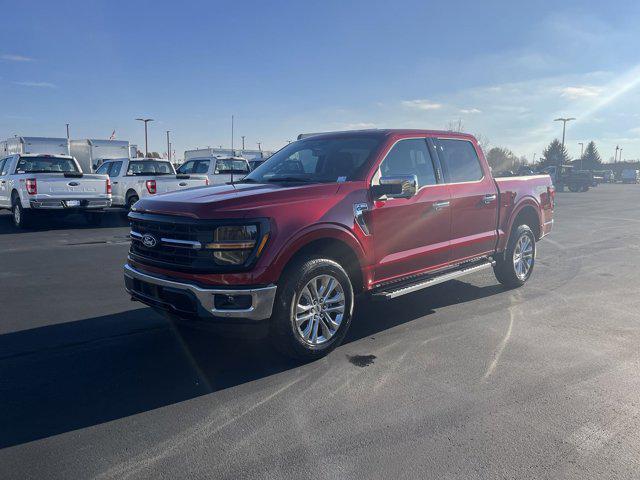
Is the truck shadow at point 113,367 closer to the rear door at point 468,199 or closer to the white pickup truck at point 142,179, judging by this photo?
the rear door at point 468,199

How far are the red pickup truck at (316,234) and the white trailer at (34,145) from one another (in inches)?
780

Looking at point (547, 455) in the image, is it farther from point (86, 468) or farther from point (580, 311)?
point (580, 311)

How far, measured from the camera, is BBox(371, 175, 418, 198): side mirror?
4609 millimetres

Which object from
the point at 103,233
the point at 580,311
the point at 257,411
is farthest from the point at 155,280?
the point at 103,233

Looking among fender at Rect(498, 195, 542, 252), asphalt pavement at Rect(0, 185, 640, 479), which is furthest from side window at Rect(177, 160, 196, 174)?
fender at Rect(498, 195, 542, 252)

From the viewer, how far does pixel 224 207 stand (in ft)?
13.2

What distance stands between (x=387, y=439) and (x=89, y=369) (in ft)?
8.20

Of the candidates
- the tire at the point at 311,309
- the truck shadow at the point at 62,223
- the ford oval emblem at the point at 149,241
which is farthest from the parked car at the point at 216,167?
the tire at the point at 311,309

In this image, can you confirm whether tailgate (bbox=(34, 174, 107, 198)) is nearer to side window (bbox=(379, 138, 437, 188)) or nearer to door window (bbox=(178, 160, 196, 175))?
door window (bbox=(178, 160, 196, 175))

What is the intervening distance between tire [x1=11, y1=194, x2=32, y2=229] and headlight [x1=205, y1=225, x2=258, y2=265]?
11209mm

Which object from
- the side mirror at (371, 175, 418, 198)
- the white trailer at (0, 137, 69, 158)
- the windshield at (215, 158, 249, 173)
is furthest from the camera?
the white trailer at (0, 137, 69, 158)

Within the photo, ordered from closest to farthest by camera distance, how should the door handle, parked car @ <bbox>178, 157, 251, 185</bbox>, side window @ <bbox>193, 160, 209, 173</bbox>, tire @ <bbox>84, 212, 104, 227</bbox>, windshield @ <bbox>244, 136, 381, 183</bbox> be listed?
windshield @ <bbox>244, 136, 381, 183</bbox>
the door handle
tire @ <bbox>84, 212, 104, 227</bbox>
parked car @ <bbox>178, 157, 251, 185</bbox>
side window @ <bbox>193, 160, 209, 173</bbox>

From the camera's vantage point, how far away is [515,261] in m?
7.04

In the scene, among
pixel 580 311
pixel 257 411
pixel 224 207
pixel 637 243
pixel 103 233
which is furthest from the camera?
pixel 103 233
